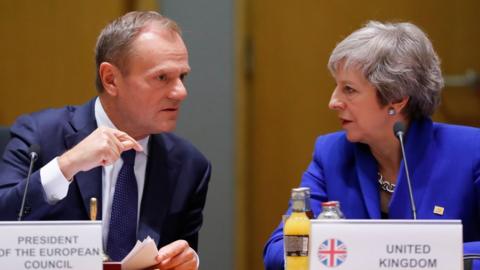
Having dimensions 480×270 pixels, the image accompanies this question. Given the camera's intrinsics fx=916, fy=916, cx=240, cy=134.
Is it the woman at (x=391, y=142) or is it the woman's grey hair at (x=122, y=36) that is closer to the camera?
the woman at (x=391, y=142)

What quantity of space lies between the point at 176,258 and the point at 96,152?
366 millimetres

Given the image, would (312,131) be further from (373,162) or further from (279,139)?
(373,162)

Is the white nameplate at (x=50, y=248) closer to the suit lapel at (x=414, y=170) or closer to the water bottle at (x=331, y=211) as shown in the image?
the water bottle at (x=331, y=211)

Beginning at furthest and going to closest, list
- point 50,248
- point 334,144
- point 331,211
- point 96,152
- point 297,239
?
1. point 334,144
2. point 96,152
3. point 331,211
4. point 297,239
5. point 50,248

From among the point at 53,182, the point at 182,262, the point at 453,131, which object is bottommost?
the point at 182,262

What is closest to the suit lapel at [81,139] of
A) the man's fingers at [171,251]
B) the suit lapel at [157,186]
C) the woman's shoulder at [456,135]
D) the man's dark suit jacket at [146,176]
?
the man's dark suit jacket at [146,176]

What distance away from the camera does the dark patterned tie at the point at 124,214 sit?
270 centimetres

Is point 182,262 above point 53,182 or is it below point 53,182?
below

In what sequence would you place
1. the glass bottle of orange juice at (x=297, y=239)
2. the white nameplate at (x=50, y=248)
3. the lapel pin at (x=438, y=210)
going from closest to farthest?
the white nameplate at (x=50, y=248) → the glass bottle of orange juice at (x=297, y=239) → the lapel pin at (x=438, y=210)

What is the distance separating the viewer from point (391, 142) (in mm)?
2850

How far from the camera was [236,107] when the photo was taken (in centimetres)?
431

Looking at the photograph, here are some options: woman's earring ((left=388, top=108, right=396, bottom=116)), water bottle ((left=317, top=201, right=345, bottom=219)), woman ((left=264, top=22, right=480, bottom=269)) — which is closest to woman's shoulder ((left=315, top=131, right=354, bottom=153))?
woman ((left=264, top=22, right=480, bottom=269))

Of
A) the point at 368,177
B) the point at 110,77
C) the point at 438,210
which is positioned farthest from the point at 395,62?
the point at 110,77

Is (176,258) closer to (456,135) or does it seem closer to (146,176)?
(146,176)
